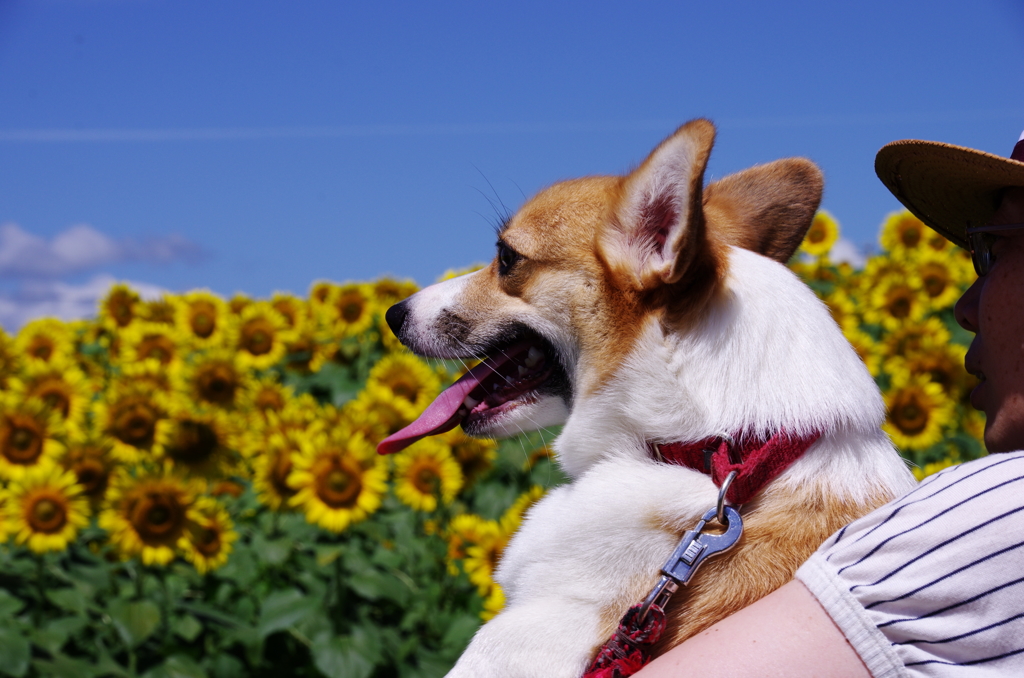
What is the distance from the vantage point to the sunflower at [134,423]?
16.1 ft

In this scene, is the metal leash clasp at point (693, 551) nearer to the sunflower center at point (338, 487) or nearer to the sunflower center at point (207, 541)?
the sunflower center at point (338, 487)

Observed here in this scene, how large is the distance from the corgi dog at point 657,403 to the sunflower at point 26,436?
3288mm

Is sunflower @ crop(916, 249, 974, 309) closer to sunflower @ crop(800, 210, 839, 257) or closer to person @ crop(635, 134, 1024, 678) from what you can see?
sunflower @ crop(800, 210, 839, 257)

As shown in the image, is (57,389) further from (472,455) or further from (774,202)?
(774,202)

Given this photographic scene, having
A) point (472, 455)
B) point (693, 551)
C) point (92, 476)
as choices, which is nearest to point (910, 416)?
point (472, 455)

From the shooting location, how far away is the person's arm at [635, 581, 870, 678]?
167 centimetres

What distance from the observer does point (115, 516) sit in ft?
14.5

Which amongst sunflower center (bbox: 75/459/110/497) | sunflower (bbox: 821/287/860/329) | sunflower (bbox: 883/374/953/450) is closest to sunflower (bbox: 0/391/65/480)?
sunflower center (bbox: 75/459/110/497)

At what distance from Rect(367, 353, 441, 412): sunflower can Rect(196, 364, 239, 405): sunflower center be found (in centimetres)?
95

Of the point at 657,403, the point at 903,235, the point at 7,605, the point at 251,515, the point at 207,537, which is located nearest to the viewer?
the point at 657,403

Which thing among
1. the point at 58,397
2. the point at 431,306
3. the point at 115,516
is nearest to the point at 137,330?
the point at 58,397

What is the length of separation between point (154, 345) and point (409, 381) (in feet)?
7.36

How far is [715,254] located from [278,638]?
3561 mm

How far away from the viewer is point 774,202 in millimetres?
2887
